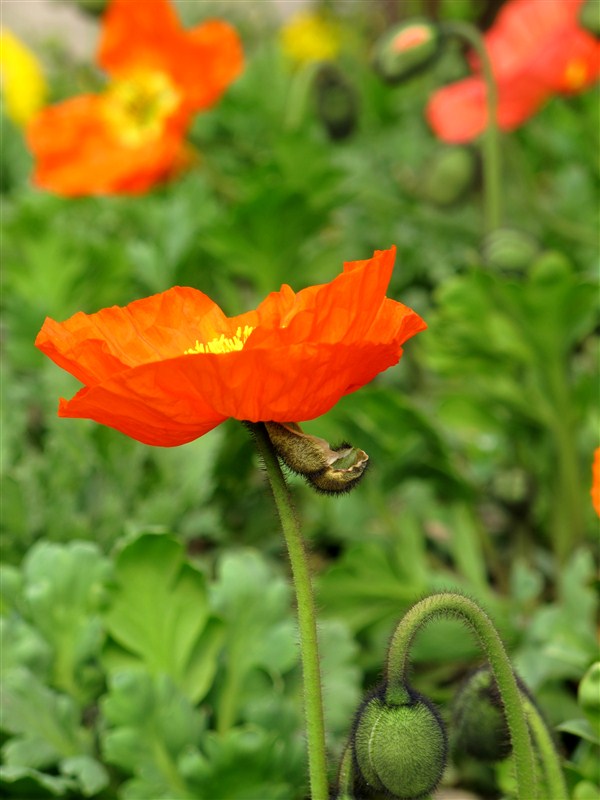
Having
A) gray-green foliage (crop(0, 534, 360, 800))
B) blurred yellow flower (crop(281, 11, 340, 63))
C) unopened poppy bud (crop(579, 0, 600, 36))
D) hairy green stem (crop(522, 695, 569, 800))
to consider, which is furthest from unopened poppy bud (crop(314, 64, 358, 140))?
blurred yellow flower (crop(281, 11, 340, 63))

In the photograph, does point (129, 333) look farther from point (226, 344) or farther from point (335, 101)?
point (335, 101)

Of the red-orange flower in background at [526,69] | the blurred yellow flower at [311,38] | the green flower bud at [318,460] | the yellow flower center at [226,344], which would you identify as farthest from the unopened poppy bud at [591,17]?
the blurred yellow flower at [311,38]

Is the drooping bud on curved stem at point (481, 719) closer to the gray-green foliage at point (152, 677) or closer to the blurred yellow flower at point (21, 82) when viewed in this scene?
the gray-green foliage at point (152, 677)

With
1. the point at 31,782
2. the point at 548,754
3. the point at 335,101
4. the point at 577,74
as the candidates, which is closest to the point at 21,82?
the point at 335,101

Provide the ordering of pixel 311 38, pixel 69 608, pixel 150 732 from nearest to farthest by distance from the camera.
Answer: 1. pixel 150 732
2. pixel 69 608
3. pixel 311 38

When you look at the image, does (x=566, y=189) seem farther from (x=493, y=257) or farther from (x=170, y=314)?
(x=170, y=314)

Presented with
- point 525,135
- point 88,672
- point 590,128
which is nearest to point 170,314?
point 88,672
